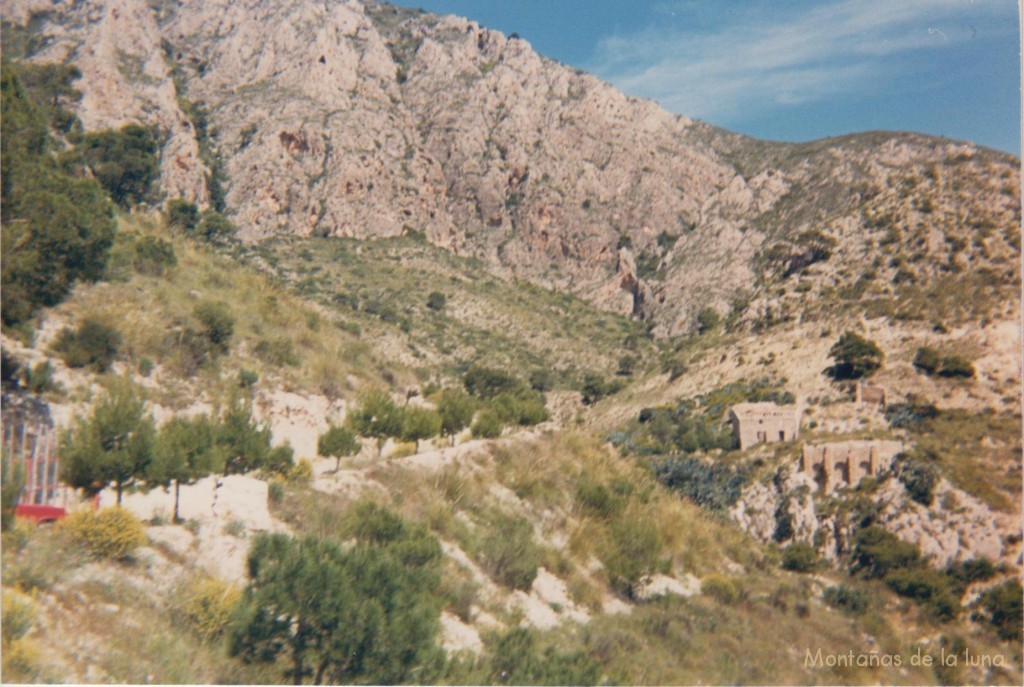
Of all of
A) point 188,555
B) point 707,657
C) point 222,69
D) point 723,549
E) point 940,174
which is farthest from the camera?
point 222,69

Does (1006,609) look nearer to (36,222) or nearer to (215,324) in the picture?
(215,324)

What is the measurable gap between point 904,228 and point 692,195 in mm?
28270

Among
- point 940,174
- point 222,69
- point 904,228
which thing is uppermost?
point 222,69

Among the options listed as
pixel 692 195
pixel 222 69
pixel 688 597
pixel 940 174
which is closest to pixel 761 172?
pixel 692 195

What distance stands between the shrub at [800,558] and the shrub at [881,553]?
155 centimetres

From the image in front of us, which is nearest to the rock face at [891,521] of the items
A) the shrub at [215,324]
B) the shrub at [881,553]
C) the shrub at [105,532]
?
the shrub at [881,553]

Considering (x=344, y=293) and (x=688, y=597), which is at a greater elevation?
(x=344, y=293)

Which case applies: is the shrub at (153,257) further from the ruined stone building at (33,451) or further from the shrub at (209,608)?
the shrub at (209,608)

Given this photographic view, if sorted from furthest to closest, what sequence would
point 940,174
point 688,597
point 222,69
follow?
point 222,69, point 940,174, point 688,597

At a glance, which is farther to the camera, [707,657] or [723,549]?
[723,549]

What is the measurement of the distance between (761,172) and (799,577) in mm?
66848

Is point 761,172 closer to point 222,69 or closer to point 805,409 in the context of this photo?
point 805,409

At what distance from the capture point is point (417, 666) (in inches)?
297

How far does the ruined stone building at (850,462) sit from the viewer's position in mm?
30938
